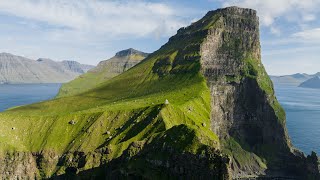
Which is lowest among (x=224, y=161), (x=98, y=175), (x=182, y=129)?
(x=98, y=175)

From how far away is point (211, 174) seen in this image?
147 meters

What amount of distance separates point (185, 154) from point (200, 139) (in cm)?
885

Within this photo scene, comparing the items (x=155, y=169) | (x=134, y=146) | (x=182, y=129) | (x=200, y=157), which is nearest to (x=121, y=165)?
(x=134, y=146)

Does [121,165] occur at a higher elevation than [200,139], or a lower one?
lower

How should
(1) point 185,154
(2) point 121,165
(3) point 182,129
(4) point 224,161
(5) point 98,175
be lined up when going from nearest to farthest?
1. (4) point 224,161
2. (1) point 185,154
3. (3) point 182,129
4. (2) point 121,165
5. (5) point 98,175

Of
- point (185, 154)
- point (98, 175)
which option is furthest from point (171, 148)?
point (98, 175)

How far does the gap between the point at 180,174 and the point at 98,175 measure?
57569 millimetres

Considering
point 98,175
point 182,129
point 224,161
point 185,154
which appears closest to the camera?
point 224,161

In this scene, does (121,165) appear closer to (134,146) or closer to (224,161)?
(134,146)

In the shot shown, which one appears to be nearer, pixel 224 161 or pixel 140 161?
pixel 224 161

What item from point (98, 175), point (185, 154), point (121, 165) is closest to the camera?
point (185, 154)

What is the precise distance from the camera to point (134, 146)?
618 feet

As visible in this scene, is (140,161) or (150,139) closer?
(140,161)

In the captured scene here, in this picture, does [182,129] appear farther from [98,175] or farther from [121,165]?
[98,175]
